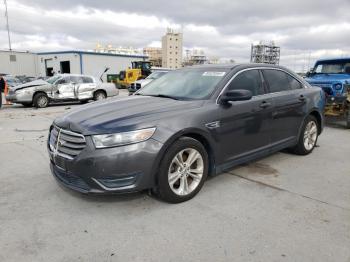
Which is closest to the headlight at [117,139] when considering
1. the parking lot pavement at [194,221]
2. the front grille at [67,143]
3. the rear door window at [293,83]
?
the front grille at [67,143]

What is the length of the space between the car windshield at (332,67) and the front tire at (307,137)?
495 cm

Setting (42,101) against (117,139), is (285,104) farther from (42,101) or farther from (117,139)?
(42,101)

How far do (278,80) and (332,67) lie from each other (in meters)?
6.18

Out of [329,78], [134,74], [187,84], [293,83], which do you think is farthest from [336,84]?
[134,74]

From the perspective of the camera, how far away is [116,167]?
310 cm

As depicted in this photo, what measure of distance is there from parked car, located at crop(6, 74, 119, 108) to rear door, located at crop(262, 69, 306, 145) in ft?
39.7

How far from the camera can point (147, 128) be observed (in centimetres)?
321

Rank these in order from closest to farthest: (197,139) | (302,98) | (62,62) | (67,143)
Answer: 1. (67,143)
2. (197,139)
3. (302,98)
4. (62,62)

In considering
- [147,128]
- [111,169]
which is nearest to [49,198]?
[111,169]

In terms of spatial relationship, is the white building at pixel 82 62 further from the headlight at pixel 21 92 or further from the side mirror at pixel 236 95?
the side mirror at pixel 236 95

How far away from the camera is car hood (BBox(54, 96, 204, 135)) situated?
320 centimetres

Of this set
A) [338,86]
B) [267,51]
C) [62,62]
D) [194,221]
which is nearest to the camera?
[194,221]

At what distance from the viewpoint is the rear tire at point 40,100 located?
1420 cm

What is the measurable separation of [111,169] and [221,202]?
141 cm
